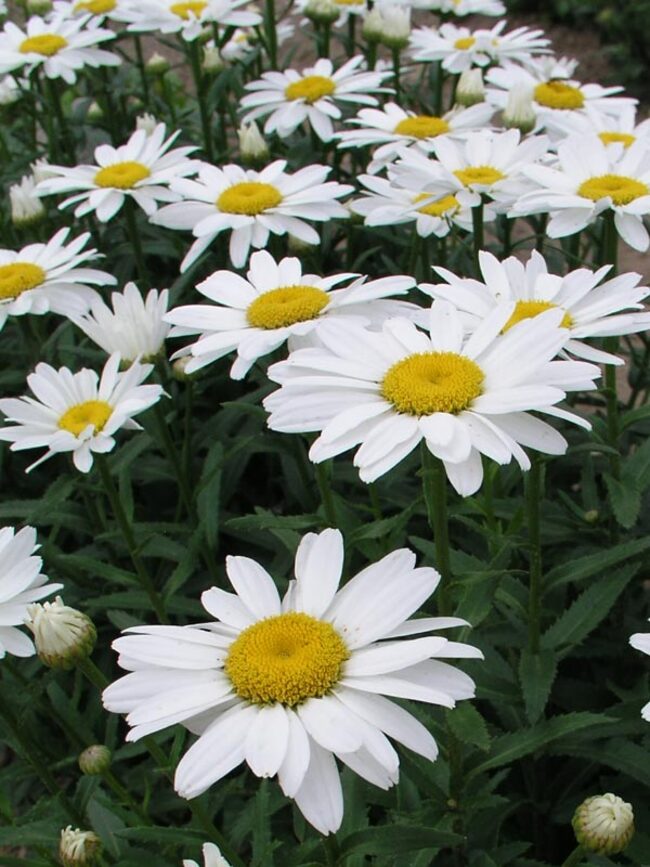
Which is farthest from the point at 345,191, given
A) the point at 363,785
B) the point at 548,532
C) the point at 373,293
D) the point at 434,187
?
the point at 363,785

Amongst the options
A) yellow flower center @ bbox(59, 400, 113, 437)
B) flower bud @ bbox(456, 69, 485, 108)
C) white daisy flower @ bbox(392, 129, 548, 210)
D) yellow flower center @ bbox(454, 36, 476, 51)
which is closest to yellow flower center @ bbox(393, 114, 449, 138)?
flower bud @ bbox(456, 69, 485, 108)

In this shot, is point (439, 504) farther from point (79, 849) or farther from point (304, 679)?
point (79, 849)

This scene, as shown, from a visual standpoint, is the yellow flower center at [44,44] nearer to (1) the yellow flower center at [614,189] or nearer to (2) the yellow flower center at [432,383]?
(1) the yellow flower center at [614,189]

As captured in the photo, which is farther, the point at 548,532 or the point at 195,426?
the point at 195,426

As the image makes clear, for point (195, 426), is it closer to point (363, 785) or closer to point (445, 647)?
point (363, 785)

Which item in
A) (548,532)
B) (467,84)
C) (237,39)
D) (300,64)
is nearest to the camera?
(548,532)

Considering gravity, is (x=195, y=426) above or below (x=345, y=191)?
below

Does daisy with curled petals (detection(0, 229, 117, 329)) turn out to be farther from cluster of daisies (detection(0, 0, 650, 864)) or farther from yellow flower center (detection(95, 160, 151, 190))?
yellow flower center (detection(95, 160, 151, 190))
